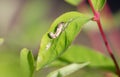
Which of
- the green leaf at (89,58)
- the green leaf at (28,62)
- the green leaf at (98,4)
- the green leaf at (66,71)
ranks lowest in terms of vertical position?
the green leaf at (89,58)

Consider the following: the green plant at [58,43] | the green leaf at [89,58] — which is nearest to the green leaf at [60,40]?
the green plant at [58,43]

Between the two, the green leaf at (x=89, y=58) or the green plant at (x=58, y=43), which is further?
the green leaf at (x=89, y=58)

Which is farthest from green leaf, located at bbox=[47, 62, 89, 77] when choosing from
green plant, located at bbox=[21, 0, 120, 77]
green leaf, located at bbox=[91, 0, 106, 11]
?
green leaf, located at bbox=[91, 0, 106, 11]

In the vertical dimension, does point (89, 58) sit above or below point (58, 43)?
below

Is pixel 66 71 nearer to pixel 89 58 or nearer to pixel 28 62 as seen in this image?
pixel 28 62

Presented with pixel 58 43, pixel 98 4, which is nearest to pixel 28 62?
pixel 58 43

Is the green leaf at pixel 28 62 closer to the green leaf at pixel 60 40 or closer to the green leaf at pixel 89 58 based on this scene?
the green leaf at pixel 60 40

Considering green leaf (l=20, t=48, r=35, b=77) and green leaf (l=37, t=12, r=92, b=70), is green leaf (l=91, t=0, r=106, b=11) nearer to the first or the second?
green leaf (l=37, t=12, r=92, b=70)

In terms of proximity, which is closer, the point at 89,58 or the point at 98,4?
the point at 98,4
